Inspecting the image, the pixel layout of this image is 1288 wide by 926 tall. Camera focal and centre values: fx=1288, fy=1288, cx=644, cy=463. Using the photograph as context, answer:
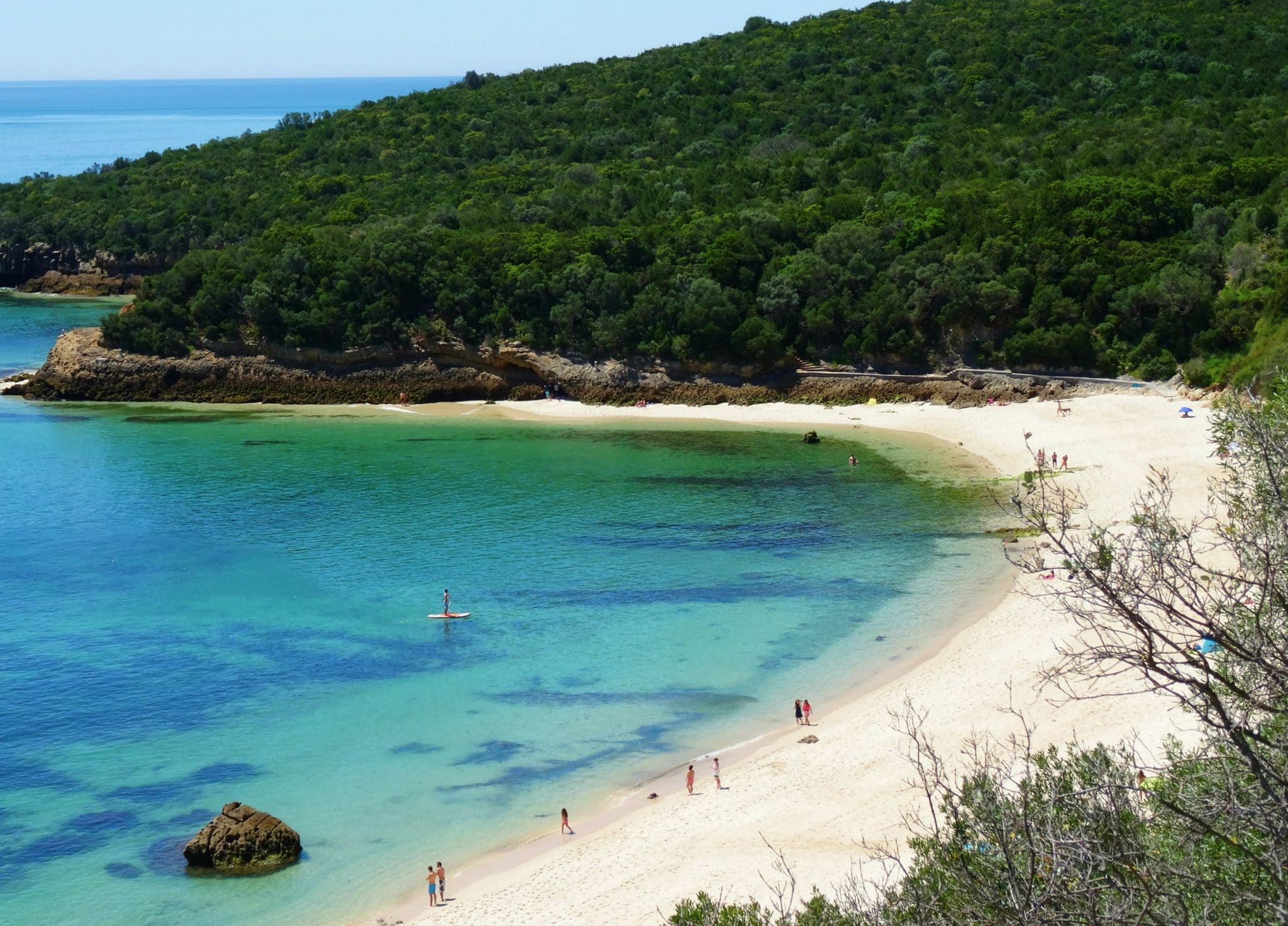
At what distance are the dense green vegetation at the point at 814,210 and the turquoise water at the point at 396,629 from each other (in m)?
9.50

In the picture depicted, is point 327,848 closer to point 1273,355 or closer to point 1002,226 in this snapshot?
point 1273,355

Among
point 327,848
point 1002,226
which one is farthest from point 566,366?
point 327,848

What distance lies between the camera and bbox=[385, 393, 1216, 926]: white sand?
20531 mm

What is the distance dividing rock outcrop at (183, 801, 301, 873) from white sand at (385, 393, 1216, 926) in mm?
2258

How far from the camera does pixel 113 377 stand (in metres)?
63.3

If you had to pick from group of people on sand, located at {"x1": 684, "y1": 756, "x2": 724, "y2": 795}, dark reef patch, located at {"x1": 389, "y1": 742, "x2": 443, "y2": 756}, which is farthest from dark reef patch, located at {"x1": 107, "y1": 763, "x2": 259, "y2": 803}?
group of people on sand, located at {"x1": 684, "y1": 756, "x2": 724, "y2": 795}

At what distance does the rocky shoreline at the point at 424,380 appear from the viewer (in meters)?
57.9

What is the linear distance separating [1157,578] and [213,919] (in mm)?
17073

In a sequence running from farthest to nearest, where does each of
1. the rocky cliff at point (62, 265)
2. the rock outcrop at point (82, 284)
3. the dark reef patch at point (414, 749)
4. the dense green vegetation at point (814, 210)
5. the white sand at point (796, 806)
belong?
the rock outcrop at point (82, 284) → the rocky cliff at point (62, 265) → the dense green vegetation at point (814, 210) → the dark reef patch at point (414, 749) → the white sand at point (796, 806)

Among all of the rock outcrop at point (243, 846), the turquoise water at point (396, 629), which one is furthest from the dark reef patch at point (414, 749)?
the rock outcrop at point (243, 846)

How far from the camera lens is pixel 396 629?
109 feet

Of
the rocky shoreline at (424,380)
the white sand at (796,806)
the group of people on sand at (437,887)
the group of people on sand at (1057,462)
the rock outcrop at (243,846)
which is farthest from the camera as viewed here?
the rocky shoreline at (424,380)

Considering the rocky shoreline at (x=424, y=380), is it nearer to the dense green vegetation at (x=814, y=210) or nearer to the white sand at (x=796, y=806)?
the dense green vegetation at (x=814, y=210)

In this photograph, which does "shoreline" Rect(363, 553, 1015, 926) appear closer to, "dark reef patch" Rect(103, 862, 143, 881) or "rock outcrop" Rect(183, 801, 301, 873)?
"rock outcrop" Rect(183, 801, 301, 873)
